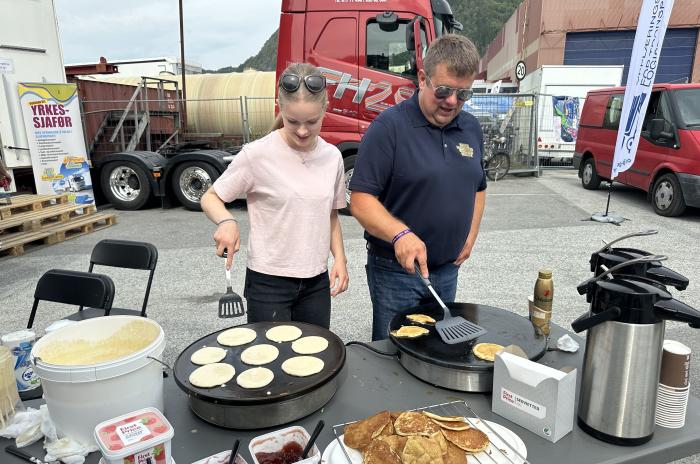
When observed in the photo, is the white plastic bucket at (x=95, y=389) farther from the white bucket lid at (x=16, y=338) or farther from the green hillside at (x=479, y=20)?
the green hillside at (x=479, y=20)

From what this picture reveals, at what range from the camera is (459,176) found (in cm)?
192

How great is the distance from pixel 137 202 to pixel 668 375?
29.5 feet

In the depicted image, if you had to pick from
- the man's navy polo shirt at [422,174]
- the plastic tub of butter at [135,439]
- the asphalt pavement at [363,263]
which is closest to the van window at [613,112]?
the asphalt pavement at [363,263]

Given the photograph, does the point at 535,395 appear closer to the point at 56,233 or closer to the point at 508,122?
the point at 56,233

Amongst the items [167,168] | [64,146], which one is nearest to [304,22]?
[167,168]

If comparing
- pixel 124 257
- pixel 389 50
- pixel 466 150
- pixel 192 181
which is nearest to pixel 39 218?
pixel 192 181

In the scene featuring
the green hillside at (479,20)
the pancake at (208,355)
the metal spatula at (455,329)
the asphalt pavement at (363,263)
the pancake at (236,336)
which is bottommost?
the asphalt pavement at (363,263)

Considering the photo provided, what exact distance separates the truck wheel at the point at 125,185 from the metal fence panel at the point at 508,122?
815 centimetres

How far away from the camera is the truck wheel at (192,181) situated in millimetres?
8148

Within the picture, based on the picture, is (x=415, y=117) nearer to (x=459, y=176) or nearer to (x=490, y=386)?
(x=459, y=176)

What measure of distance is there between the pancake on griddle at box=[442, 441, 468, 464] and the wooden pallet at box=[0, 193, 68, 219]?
22.1 feet

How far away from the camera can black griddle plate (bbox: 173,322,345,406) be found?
120 centimetres

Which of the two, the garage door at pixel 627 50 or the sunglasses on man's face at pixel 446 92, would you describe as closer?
the sunglasses on man's face at pixel 446 92

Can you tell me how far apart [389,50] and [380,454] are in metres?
6.35
